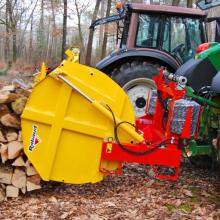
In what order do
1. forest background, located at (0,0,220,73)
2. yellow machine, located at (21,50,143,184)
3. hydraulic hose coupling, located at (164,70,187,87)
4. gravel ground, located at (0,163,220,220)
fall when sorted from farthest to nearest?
forest background, located at (0,0,220,73) → hydraulic hose coupling, located at (164,70,187,87) → yellow machine, located at (21,50,143,184) → gravel ground, located at (0,163,220,220)

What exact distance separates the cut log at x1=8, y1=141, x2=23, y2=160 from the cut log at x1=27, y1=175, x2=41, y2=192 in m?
0.28

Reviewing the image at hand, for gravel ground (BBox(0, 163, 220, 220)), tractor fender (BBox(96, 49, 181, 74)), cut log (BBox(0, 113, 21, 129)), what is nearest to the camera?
gravel ground (BBox(0, 163, 220, 220))

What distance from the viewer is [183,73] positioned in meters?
5.25

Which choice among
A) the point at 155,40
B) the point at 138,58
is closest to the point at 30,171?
the point at 138,58

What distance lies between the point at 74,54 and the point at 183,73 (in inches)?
63.2

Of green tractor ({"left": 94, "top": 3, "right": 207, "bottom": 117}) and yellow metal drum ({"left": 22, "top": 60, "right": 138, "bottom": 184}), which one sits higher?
green tractor ({"left": 94, "top": 3, "right": 207, "bottom": 117})

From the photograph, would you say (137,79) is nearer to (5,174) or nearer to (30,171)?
(30,171)

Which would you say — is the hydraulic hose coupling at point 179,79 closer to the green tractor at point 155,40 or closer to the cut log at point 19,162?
the cut log at point 19,162

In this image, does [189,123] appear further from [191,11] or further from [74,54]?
[191,11]

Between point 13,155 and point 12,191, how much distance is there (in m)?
0.36

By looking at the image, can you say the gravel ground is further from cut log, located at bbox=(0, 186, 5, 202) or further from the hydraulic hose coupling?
the hydraulic hose coupling

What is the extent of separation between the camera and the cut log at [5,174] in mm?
4168

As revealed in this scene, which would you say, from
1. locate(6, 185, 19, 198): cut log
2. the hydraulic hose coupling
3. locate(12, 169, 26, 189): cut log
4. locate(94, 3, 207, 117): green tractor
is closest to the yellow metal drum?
locate(12, 169, 26, 189): cut log

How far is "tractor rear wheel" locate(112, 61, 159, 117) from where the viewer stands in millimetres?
6680
